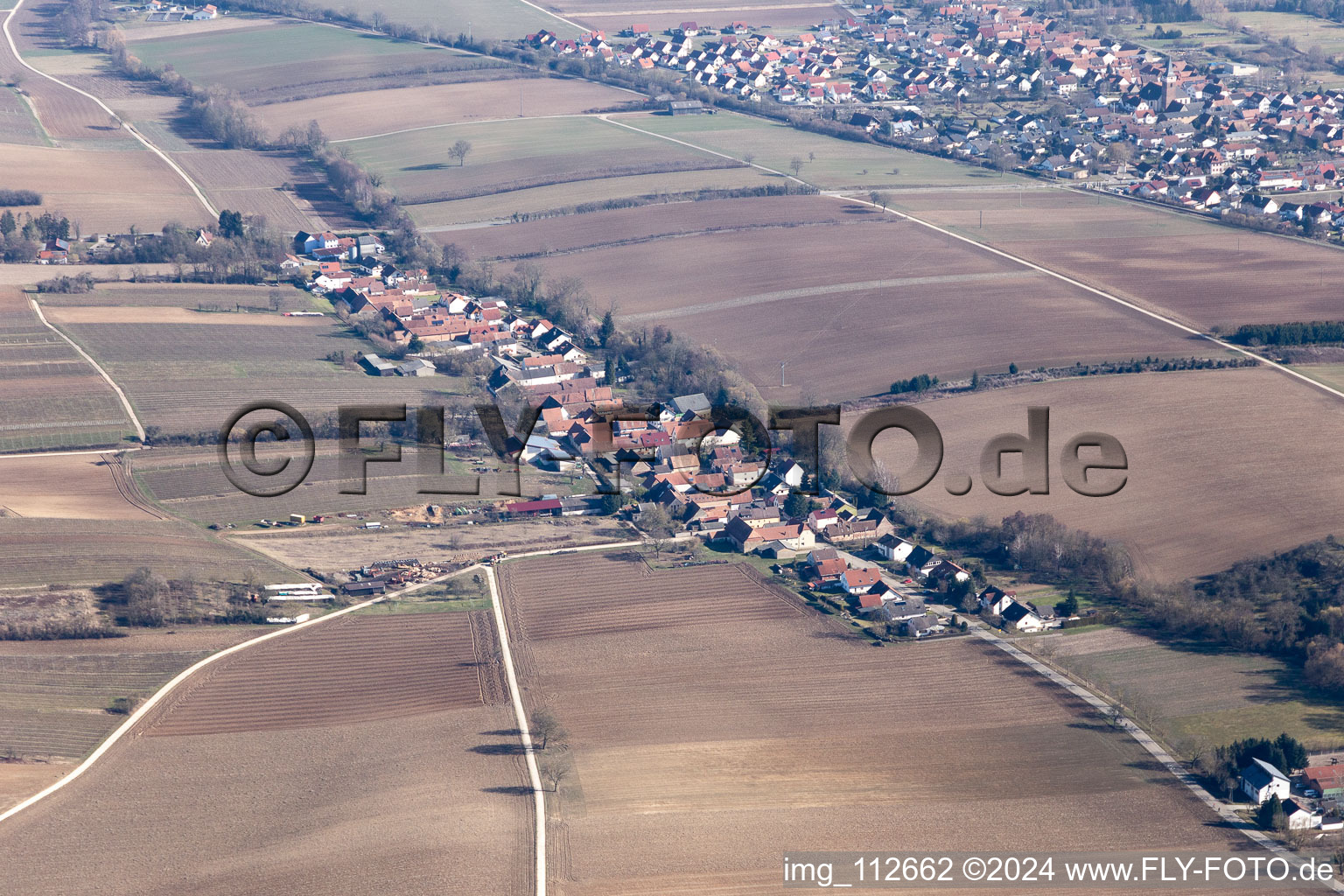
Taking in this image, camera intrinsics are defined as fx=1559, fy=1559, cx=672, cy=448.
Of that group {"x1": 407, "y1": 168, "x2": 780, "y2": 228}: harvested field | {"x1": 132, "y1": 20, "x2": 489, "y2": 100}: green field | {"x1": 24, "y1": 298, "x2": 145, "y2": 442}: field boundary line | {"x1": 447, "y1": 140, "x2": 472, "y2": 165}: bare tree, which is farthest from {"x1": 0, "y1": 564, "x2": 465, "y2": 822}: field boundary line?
{"x1": 132, "y1": 20, "x2": 489, "y2": 100}: green field

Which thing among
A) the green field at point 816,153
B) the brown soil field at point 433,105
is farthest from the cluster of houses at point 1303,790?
the brown soil field at point 433,105

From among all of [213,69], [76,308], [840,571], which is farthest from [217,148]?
[840,571]

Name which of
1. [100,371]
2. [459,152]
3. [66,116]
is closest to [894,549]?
[100,371]

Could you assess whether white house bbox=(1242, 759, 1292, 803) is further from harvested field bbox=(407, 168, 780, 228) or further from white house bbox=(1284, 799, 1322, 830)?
harvested field bbox=(407, 168, 780, 228)

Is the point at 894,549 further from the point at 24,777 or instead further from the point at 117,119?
the point at 117,119

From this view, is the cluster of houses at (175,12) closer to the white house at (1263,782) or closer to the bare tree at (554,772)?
the bare tree at (554,772)
